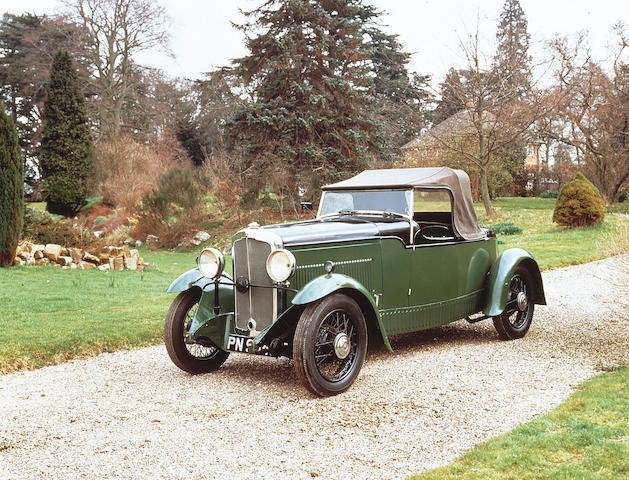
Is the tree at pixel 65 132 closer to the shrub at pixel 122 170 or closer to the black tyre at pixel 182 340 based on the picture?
the shrub at pixel 122 170

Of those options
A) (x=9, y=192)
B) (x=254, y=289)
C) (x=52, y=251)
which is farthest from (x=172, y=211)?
(x=254, y=289)

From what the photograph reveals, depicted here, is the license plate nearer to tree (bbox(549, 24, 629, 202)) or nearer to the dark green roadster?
the dark green roadster

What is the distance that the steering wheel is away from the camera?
20.1 feet

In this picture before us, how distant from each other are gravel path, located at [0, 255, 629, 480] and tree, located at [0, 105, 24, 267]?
599 centimetres

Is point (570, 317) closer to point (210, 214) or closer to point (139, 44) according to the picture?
point (210, 214)

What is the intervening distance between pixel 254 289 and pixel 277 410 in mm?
1129

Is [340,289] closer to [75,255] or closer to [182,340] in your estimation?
[182,340]

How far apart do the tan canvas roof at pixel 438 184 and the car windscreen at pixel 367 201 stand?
73 mm

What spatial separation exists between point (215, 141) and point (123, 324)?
32084mm

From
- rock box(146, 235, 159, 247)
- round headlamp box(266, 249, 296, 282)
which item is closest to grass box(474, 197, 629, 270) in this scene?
round headlamp box(266, 249, 296, 282)

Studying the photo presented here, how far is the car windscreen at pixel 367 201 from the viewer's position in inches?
242

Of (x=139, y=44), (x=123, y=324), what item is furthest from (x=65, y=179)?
(x=123, y=324)

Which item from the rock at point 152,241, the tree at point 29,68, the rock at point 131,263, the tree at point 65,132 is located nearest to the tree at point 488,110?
the rock at point 152,241

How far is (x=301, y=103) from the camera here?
2220cm
